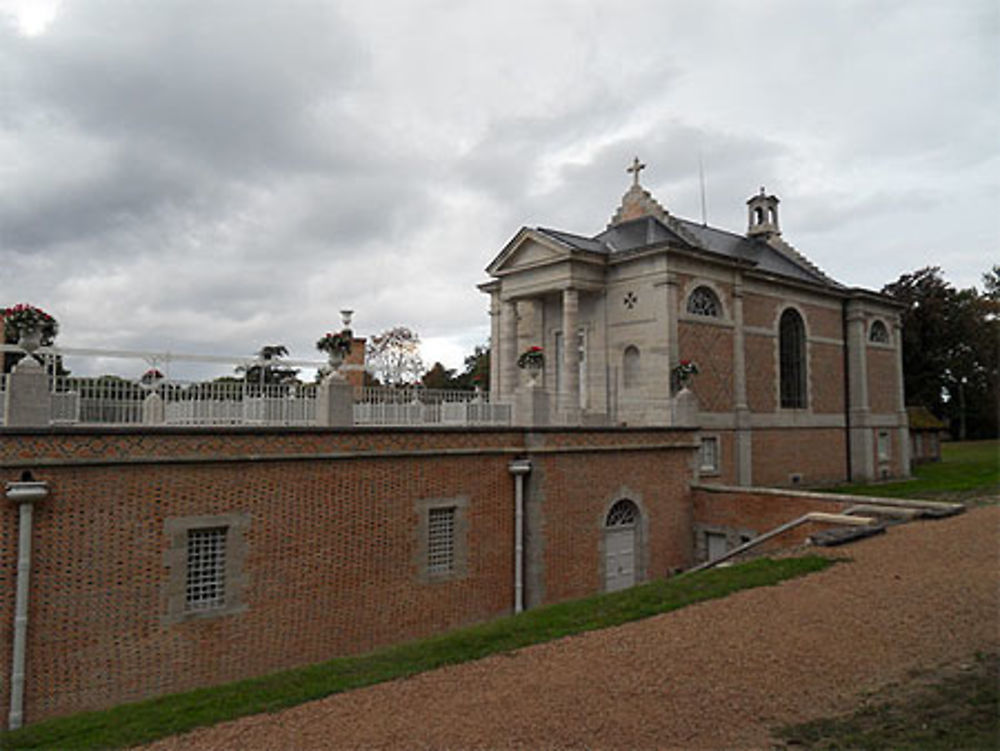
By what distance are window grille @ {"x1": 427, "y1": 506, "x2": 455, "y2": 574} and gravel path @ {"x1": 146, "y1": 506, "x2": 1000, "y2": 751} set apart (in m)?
6.59

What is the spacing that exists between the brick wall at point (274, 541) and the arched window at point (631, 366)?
6285 mm

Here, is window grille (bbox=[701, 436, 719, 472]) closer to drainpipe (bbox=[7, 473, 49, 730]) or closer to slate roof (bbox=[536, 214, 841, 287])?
slate roof (bbox=[536, 214, 841, 287])

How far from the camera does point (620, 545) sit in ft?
58.0

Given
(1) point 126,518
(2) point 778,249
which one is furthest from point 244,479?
(2) point 778,249

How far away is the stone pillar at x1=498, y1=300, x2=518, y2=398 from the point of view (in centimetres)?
2659

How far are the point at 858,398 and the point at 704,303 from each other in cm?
1114

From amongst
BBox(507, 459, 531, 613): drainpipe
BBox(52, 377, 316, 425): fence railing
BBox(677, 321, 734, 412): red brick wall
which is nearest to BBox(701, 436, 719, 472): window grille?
BBox(677, 321, 734, 412): red brick wall

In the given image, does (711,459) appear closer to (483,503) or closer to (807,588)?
(483,503)

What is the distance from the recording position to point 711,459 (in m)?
23.2

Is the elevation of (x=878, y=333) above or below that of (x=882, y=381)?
above

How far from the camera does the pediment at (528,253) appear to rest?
23784 millimetres

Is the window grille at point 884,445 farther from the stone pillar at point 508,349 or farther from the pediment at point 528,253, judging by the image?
the pediment at point 528,253

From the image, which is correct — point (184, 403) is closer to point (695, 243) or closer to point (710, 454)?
point (710, 454)

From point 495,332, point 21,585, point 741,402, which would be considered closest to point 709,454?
point 741,402
